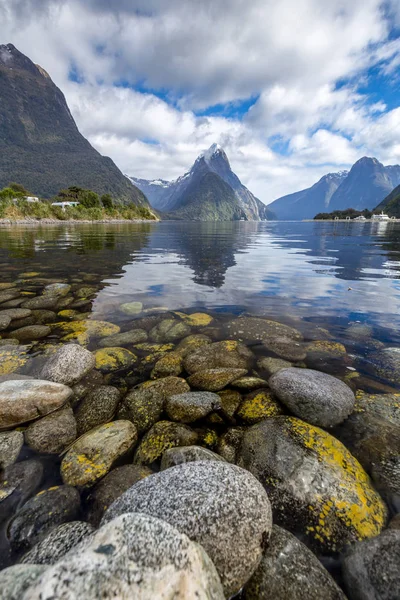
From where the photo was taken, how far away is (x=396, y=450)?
390cm

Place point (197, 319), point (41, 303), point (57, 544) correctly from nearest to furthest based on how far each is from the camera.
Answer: point (57, 544)
point (197, 319)
point (41, 303)

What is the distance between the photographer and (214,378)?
557cm

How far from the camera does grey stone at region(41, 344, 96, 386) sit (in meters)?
5.48

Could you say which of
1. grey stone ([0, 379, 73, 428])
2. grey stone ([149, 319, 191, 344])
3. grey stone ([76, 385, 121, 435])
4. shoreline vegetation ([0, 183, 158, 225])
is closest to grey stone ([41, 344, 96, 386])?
grey stone ([0, 379, 73, 428])

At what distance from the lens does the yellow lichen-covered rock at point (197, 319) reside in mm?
8889

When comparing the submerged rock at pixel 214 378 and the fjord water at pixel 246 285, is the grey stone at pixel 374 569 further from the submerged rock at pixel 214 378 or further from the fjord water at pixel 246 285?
the fjord water at pixel 246 285

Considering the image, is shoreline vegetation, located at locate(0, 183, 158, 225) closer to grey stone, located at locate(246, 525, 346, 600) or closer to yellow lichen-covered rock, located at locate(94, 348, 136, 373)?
yellow lichen-covered rock, located at locate(94, 348, 136, 373)

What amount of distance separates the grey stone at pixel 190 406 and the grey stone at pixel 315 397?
1255mm

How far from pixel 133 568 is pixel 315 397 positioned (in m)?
3.86

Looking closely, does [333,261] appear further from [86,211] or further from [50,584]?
[86,211]

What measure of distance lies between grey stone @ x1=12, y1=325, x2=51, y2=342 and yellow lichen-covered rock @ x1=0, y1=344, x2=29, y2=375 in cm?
62

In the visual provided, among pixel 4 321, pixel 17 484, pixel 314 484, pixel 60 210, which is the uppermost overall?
pixel 60 210

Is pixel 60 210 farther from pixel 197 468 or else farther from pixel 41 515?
pixel 197 468

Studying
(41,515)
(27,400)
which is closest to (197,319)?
(27,400)
